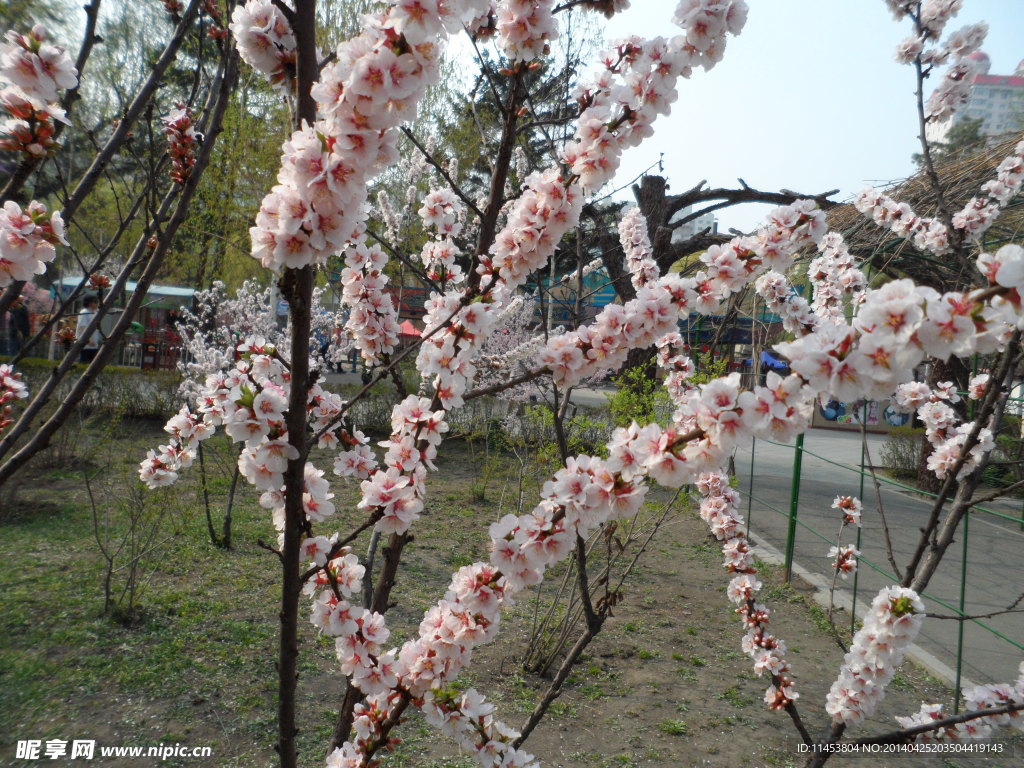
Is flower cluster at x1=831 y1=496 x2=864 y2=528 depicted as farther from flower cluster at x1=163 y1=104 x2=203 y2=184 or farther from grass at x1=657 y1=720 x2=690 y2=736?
flower cluster at x1=163 y1=104 x2=203 y2=184

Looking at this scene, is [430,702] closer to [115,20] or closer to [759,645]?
[759,645]

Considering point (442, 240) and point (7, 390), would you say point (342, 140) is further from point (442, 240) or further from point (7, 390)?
point (7, 390)

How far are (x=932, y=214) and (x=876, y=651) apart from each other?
4619mm

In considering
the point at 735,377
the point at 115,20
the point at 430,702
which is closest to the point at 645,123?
the point at 735,377

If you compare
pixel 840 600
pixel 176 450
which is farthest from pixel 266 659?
pixel 840 600

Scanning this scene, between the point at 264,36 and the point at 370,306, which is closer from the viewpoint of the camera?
the point at 264,36

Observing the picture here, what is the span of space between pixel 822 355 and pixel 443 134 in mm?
13747

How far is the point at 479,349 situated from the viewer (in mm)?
1703

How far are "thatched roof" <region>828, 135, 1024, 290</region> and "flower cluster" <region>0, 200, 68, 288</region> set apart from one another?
5197mm

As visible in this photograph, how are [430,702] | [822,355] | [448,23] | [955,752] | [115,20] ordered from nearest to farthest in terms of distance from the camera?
[822,355], [448,23], [430,702], [955,752], [115,20]

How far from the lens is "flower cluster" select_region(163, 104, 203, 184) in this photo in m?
1.72

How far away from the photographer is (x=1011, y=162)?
11.6ft

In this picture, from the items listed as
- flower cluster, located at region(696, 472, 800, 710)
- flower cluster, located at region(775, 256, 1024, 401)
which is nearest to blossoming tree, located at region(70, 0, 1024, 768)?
flower cluster, located at region(775, 256, 1024, 401)

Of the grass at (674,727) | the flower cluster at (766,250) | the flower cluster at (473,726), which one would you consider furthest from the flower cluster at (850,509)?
the flower cluster at (473,726)
